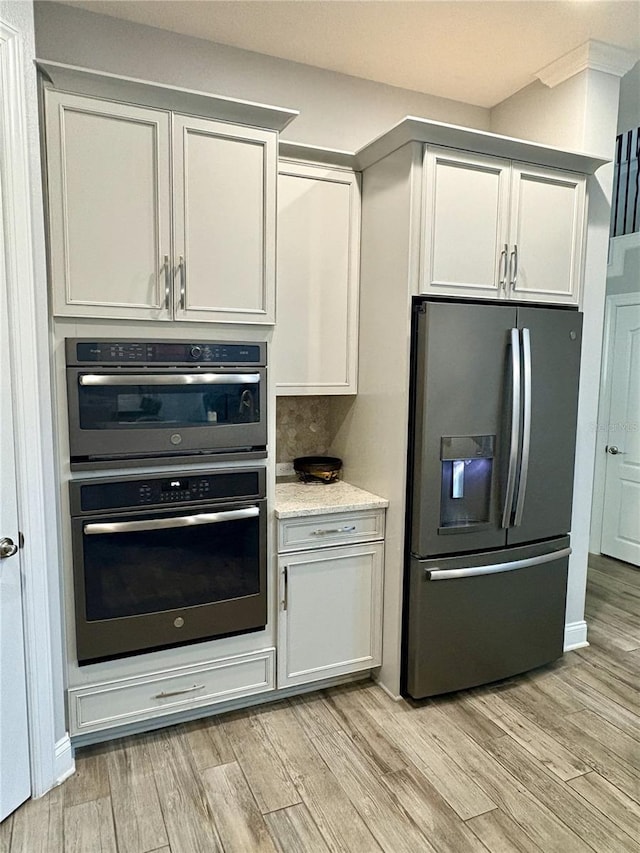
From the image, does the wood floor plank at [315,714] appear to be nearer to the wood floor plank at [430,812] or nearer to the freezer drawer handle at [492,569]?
the wood floor plank at [430,812]

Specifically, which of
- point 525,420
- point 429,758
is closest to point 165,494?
point 429,758

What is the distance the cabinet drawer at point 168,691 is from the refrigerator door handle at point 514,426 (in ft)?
4.07

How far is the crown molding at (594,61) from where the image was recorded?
2.71m

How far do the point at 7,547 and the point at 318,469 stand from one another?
149 cm

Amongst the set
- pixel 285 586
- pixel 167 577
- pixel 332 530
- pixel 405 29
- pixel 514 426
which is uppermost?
pixel 405 29

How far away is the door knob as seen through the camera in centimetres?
184

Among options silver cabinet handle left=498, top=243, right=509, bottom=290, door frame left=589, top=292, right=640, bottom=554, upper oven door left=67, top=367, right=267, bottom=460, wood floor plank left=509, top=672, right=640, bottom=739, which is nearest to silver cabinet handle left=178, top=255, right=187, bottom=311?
upper oven door left=67, top=367, right=267, bottom=460

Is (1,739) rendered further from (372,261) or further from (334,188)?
(334,188)

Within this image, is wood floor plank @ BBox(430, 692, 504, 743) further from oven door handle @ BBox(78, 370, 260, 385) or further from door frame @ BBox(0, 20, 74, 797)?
oven door handle @ BBox(78, 370, 260, 385)

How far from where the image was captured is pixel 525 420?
2.57 meters

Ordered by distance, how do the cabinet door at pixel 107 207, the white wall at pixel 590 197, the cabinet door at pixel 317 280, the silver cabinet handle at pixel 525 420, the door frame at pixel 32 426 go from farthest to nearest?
the white wall at pixel 590 197 < the cabinet door at pixel 317 280 < the silver cabinet handle at pixel 525 420 < the cabinet door at pixel 107 207 < the door frame at pixel 32 426

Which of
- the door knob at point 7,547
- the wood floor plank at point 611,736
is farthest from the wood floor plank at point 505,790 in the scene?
the door knob at point 7,547

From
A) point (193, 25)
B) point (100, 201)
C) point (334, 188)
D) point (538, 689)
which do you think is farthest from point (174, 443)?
point (538, 689)

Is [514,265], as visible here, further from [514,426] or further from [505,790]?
[505,790]
